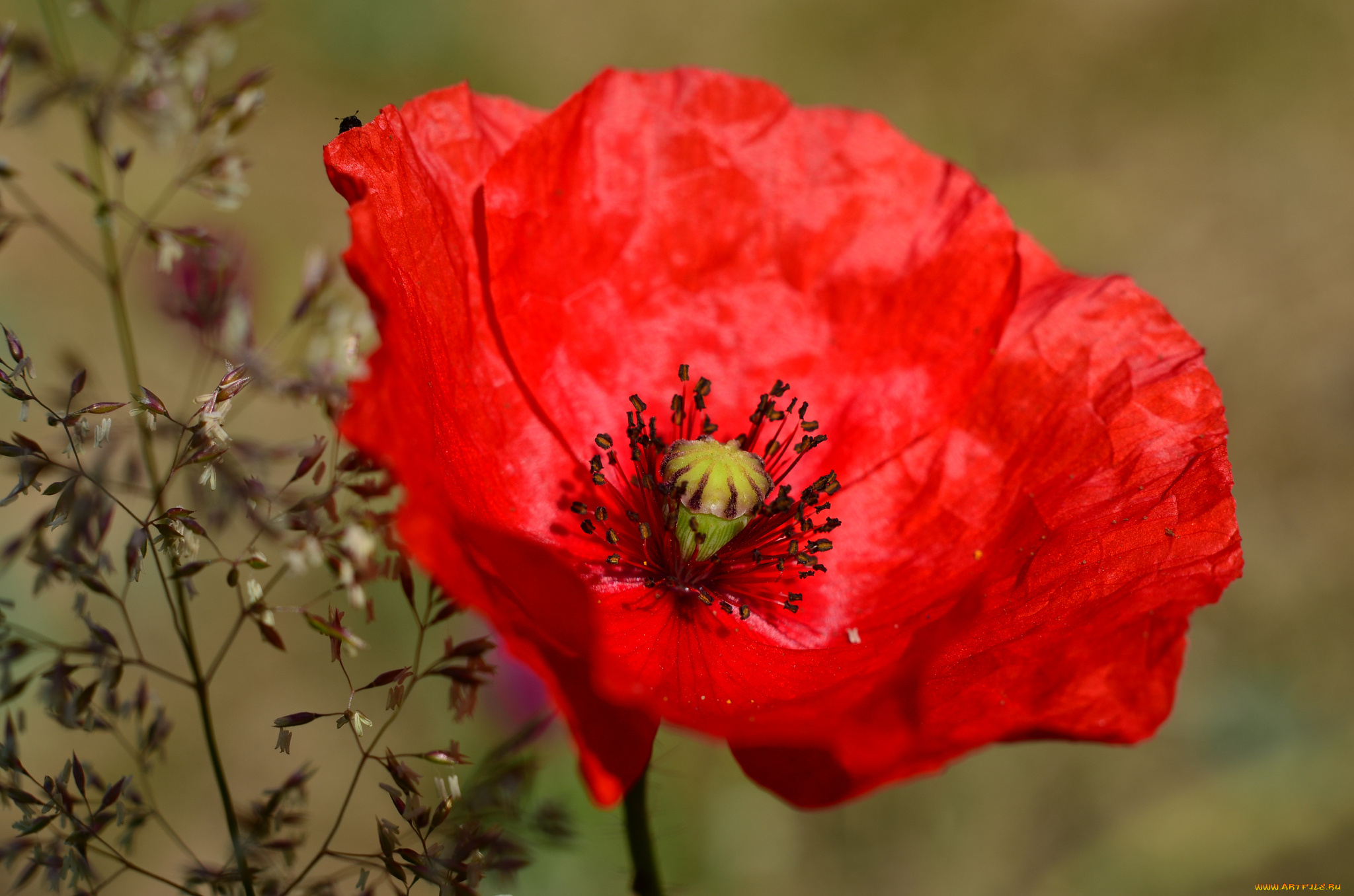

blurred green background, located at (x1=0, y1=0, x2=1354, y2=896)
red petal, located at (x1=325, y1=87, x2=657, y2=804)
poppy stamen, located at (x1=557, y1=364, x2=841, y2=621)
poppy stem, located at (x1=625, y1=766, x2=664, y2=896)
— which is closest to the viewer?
red petal, located at (x1=325, y1=87, x2=657, y2=804)

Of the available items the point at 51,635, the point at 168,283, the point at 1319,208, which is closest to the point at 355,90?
the point at 168,283

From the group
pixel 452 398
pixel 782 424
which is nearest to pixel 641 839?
pixel 452 398

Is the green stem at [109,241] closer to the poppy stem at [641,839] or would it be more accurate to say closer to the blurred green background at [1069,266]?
the poppy stem at [641,839]

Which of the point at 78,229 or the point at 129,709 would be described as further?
the point at 78,229

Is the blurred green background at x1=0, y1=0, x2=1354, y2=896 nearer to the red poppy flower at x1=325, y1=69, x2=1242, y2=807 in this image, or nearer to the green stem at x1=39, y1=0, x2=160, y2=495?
the red poppy flower at x1=325, y1=69, x2=1242, y2=807

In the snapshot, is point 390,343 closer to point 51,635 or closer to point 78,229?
point 51,635

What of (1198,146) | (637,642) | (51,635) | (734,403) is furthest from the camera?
(1198,146)

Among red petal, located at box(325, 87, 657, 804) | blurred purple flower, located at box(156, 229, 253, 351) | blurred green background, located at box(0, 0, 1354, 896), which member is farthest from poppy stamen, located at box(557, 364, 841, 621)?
blurred green background, located at box(0, 0, 1354, 896)
